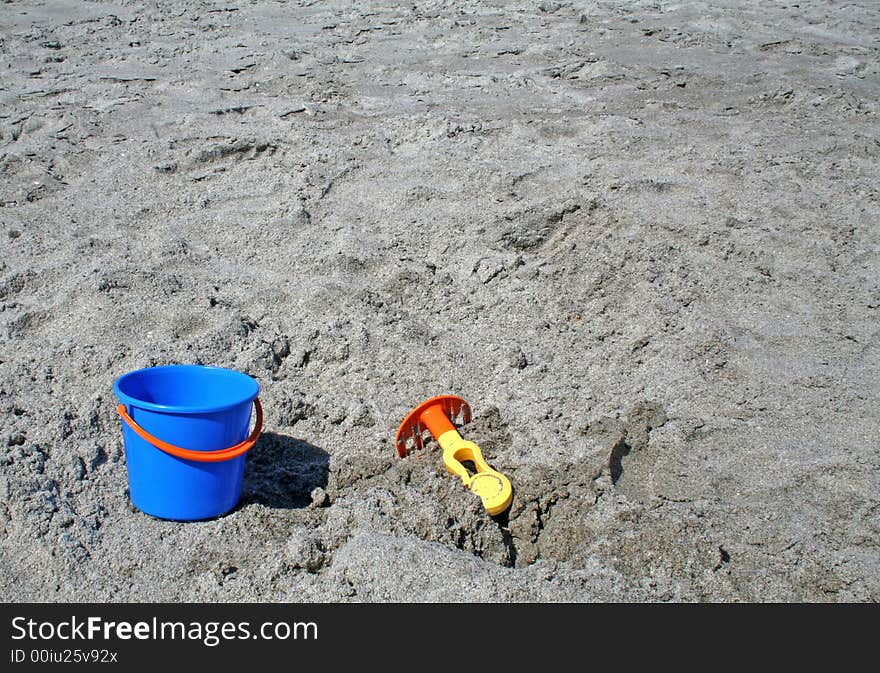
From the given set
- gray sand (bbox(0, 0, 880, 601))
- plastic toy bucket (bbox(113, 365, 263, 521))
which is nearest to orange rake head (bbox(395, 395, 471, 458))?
gray sand (bbox(0, 0, 880, 601))

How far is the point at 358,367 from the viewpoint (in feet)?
8.88

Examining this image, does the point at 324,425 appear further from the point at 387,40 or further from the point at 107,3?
the point at 107,3

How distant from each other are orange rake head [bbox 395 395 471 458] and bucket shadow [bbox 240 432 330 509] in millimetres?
242

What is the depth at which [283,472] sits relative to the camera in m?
2.29

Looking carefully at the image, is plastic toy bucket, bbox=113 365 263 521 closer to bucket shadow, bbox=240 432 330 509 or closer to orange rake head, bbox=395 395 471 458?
bucket shadow, bbox=240 432 330 509

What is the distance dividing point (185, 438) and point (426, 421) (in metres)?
0.72

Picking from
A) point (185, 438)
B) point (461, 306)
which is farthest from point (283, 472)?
point (461, 306)

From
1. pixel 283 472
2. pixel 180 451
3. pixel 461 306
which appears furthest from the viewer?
pixel 461 306

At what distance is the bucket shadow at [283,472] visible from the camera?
2.18 metres

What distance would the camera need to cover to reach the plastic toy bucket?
1888 mm

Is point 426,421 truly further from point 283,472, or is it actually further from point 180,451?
point 180,451

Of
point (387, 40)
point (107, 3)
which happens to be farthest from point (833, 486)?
point (107, 3)

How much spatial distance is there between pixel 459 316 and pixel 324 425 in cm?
78

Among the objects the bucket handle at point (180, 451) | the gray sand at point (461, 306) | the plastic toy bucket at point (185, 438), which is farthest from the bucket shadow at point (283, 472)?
the bucket handle at point (180, 451)
